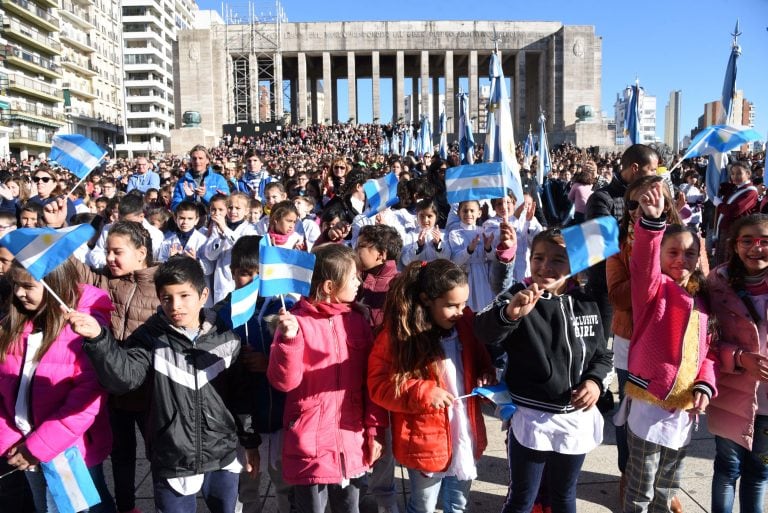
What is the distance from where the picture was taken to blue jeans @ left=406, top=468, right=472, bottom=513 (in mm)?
2641

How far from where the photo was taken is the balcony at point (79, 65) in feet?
182

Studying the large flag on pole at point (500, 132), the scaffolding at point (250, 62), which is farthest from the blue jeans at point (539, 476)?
the scaffolding at point (250, 62)

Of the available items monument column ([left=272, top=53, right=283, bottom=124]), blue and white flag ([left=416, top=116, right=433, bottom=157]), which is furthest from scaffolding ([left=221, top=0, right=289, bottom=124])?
blue and white flag ([left=416, top=116, right=433, bottom=157])

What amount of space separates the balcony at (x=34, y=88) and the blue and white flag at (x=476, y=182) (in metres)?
50.0

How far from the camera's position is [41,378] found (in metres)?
2.46

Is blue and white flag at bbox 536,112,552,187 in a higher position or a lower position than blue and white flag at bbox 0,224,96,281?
higher

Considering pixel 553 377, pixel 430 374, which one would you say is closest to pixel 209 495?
pixel 430 374

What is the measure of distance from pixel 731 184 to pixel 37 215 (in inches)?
261

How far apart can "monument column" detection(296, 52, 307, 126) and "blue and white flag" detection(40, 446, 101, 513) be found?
46.1 m

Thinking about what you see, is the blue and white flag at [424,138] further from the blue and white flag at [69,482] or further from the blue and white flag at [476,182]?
the blue and white flag at [69,482]

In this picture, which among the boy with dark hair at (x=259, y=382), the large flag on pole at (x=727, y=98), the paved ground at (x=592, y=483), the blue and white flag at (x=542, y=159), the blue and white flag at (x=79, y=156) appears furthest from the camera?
the blue and white flag at (x=542, y=159)

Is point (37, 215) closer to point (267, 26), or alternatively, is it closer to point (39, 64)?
point (267, 26)

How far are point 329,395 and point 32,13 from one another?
56.6 m

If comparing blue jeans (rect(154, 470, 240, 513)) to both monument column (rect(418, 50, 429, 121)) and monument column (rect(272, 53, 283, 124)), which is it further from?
monument column (rect(418, 50, 429, 121))
